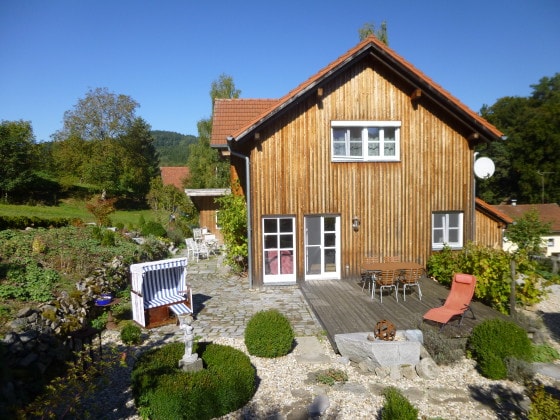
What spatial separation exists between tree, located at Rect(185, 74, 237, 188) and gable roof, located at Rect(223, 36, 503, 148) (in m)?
24.9

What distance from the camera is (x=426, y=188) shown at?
42.2 ft

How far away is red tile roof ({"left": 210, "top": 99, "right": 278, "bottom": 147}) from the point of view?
47.6 feet

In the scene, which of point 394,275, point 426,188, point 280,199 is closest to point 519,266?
point 394,275

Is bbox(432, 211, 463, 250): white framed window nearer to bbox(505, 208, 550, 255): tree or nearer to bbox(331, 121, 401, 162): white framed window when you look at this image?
bbox(331, 121, 401, 162): white framed window

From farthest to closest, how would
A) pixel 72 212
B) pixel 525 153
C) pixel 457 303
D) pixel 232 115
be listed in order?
pixel 525 153 < pixel 72 212 < pixel 232 115 < pixel 457 303

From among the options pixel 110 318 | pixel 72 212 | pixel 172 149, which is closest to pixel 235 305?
pixel 110 318

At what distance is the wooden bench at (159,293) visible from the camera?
864cm

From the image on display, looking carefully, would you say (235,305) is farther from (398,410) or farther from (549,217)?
(549,217)

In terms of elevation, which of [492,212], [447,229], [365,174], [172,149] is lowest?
[447,229]

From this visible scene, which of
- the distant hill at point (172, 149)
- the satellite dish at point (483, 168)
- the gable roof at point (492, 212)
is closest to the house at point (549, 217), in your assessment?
the gable roof at point (492, 212)

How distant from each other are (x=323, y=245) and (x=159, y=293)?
567cm

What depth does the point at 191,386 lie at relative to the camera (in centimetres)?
523

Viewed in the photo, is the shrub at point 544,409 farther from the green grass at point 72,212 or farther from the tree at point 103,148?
the tree at point 103,148

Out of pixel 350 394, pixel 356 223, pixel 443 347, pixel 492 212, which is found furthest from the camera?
pixel 492 212
